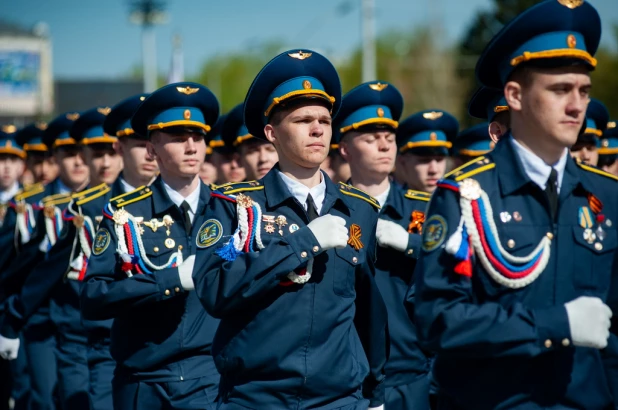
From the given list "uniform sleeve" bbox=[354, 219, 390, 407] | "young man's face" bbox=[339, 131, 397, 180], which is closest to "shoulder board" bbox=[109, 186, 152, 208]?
"young man's face" bbox=[339, 131, 397, 180]

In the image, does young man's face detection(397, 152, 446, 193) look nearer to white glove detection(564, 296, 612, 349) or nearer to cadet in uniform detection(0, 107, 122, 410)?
cadet in uniform detection(0, 107, 122, 410)

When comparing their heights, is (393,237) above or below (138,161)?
below

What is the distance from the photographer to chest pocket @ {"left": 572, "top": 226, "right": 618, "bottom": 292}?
13.6 ft

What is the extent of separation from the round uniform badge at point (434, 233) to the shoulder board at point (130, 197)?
9.64 ft

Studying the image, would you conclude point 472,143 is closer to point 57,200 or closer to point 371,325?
point 57,200

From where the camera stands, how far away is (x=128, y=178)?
783 cm

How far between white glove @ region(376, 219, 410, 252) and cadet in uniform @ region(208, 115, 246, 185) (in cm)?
333

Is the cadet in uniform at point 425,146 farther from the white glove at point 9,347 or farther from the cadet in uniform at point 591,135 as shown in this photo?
the white glove at point 9,347

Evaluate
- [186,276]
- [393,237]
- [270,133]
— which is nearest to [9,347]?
[186,276]

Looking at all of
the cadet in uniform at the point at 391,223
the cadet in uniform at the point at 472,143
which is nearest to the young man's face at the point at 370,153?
the cadet in uniform at the point at 391,223

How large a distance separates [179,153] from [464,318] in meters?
3.30

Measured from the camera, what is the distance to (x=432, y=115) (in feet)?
28.9

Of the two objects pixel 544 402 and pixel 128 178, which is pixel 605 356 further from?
pixel 128 178

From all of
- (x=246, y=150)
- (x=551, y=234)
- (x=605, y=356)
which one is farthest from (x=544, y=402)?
(x=246, y=150)
